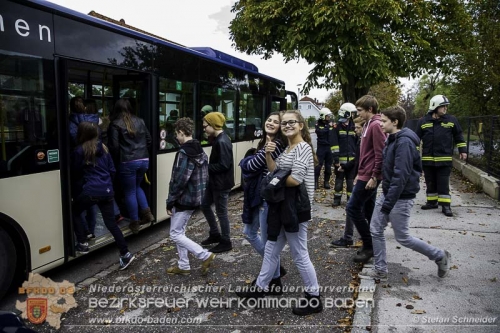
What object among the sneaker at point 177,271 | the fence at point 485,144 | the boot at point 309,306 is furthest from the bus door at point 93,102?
the fence at point 485,144

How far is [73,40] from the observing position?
4.46 m


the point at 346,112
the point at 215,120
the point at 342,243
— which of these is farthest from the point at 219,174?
the point at 346,112

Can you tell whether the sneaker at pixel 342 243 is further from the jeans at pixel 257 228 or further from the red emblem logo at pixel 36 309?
the red emblem logo at pixel 36 309

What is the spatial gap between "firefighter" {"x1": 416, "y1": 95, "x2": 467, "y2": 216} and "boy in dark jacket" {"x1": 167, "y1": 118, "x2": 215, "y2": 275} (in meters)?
4.94

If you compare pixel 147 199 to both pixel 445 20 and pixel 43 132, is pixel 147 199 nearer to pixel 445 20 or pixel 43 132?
pixel 43 132

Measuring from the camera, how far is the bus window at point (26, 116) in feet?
12.2

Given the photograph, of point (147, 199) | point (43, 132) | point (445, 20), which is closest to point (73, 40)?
point (43, 132)

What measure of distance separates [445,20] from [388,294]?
1774cm

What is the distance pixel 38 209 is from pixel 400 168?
369 centimetres

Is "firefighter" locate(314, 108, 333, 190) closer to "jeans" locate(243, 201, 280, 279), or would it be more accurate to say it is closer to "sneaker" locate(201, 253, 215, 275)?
"sneaker" locate(201, 253, 215, 275)

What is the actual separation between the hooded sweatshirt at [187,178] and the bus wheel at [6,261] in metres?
1.54

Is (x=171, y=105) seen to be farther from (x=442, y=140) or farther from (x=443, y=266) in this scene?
(x=442, y=140)

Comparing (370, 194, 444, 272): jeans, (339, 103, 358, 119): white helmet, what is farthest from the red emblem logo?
(339, 103, 358, 119): white helmet

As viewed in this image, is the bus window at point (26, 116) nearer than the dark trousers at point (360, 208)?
Yes
